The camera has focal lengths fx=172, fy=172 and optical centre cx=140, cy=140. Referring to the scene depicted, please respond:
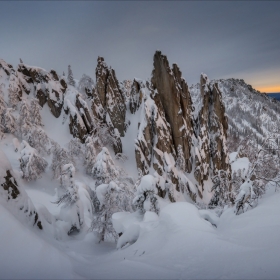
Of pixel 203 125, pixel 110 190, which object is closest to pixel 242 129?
pixel 203 125

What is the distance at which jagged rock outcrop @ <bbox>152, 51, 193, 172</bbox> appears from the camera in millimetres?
27516

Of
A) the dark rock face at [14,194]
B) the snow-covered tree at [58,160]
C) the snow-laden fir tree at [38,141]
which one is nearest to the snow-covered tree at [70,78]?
the snow-laden fir tree at [38,141]

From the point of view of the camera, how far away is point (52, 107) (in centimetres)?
2933

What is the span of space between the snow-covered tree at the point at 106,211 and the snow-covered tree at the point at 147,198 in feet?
7.35

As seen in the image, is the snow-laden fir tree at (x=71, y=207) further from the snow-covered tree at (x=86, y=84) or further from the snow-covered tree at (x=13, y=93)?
the snow-covered tree at (x=86, y=84)

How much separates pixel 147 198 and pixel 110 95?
2467 centimetres

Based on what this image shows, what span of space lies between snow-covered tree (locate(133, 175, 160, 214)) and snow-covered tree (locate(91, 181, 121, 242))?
2.24m

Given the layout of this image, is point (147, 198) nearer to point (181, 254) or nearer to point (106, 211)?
point (106, 211)

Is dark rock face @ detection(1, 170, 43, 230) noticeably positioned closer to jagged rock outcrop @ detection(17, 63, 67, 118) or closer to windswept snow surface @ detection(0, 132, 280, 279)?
windswept snow surface @ detection(0, 132, 280, 279)

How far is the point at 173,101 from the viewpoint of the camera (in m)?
27.8

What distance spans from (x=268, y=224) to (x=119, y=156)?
24.0 metres

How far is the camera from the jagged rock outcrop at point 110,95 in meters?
30.5

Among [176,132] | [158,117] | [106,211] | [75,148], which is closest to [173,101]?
[158,117]

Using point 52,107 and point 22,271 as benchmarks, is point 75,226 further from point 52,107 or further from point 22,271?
point 52,107
